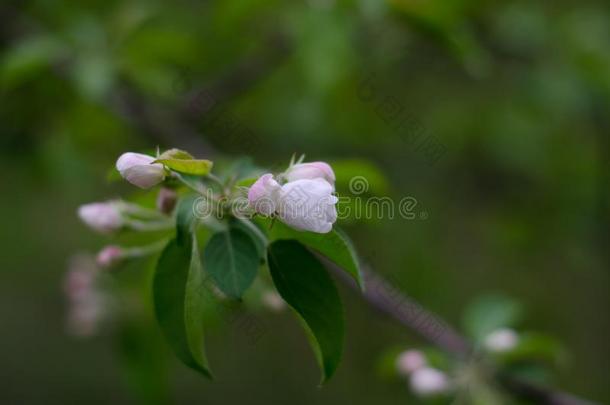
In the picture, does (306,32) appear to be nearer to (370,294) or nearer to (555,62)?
(370,294)

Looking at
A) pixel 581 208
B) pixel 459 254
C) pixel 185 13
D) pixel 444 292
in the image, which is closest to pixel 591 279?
pixel 459 254

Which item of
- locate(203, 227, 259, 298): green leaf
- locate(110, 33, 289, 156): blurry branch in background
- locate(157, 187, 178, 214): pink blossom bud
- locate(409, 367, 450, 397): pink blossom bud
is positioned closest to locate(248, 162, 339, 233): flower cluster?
locate(203, 227, 259, 298): green leaf

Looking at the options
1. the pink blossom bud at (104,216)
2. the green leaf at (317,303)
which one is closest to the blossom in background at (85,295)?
the pink blossom bud at (104,216)

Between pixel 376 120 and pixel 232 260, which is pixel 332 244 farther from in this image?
pixel 376 120

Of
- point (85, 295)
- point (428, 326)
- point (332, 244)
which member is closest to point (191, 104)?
point (85, 295)

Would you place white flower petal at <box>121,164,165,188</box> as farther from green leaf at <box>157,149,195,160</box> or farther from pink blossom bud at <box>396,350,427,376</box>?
pink blossom bud at <box>396,350,427,376</box>
